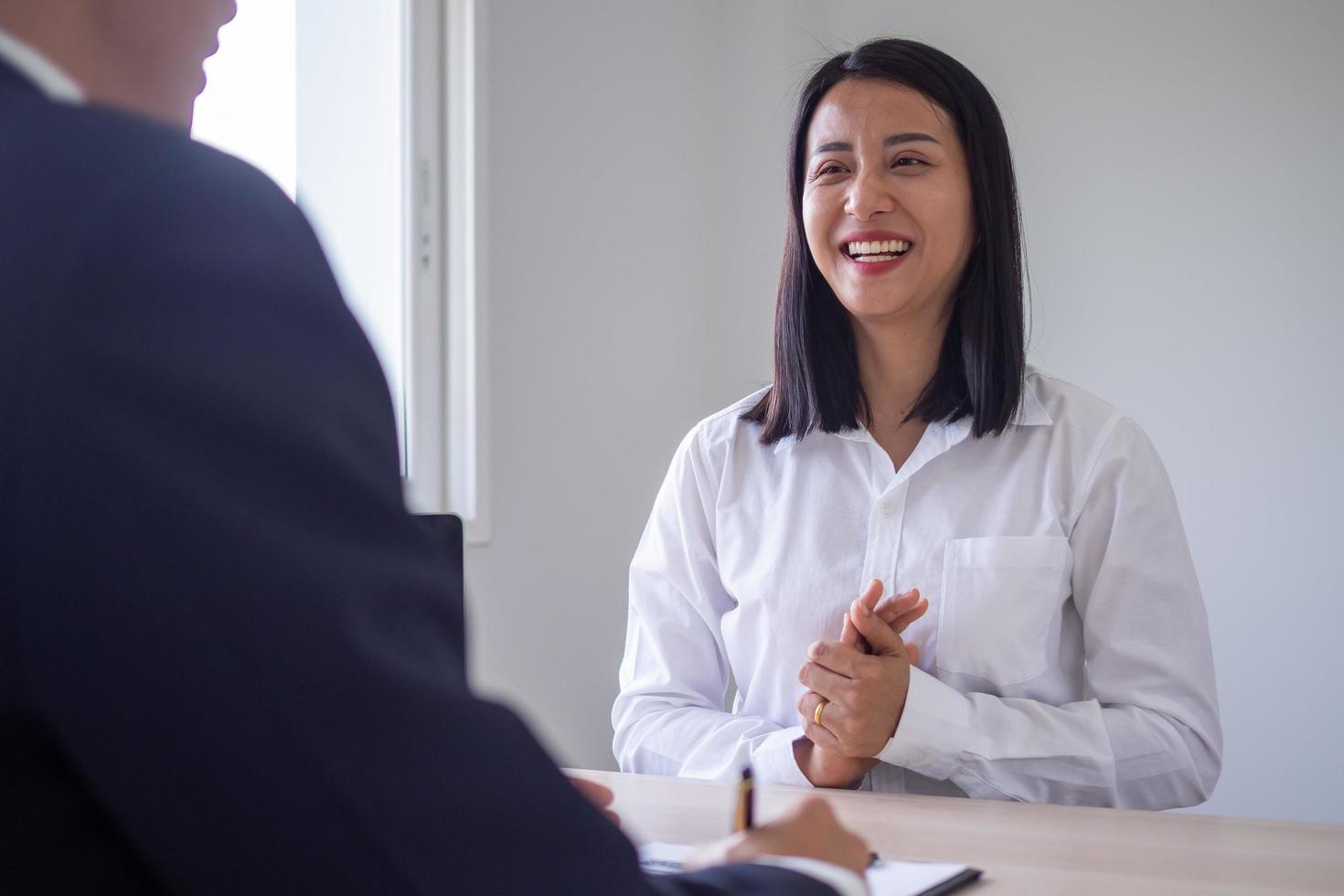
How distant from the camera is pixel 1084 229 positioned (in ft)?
10.5

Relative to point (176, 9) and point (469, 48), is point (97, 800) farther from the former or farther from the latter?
point (469, 48)

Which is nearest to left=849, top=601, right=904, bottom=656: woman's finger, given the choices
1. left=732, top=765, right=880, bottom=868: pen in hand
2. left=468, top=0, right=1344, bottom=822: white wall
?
left=732, top=765, right=880, bottom=868: pen in hand

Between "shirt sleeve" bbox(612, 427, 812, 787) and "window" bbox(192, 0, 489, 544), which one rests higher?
"window" bbox(192, 0, 489, 544)

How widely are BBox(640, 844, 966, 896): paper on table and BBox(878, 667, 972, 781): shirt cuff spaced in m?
0.40

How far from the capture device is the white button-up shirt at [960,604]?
1459 millimetres

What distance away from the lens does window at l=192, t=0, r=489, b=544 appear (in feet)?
8.87

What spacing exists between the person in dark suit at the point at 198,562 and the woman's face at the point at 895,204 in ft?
4.54

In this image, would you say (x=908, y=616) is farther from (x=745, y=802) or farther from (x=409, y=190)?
(x=409, y=190)

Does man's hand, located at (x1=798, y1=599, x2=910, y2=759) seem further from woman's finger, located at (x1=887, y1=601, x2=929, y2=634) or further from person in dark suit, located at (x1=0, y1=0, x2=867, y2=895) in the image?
person in dark suit, located at (x1=0, y1=0, x2=867, y2=895)

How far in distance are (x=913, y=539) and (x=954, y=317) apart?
0.38 metres

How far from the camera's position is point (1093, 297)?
3.18 m

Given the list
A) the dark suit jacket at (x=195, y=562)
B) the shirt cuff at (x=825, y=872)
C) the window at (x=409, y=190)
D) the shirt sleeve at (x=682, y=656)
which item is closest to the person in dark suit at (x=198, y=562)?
the dark suit jacket at (x=195, y=562)

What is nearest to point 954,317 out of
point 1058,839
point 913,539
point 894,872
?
point 913,539

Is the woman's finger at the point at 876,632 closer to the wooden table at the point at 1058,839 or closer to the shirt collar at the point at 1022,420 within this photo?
the wooden table at the point at 1058,839
